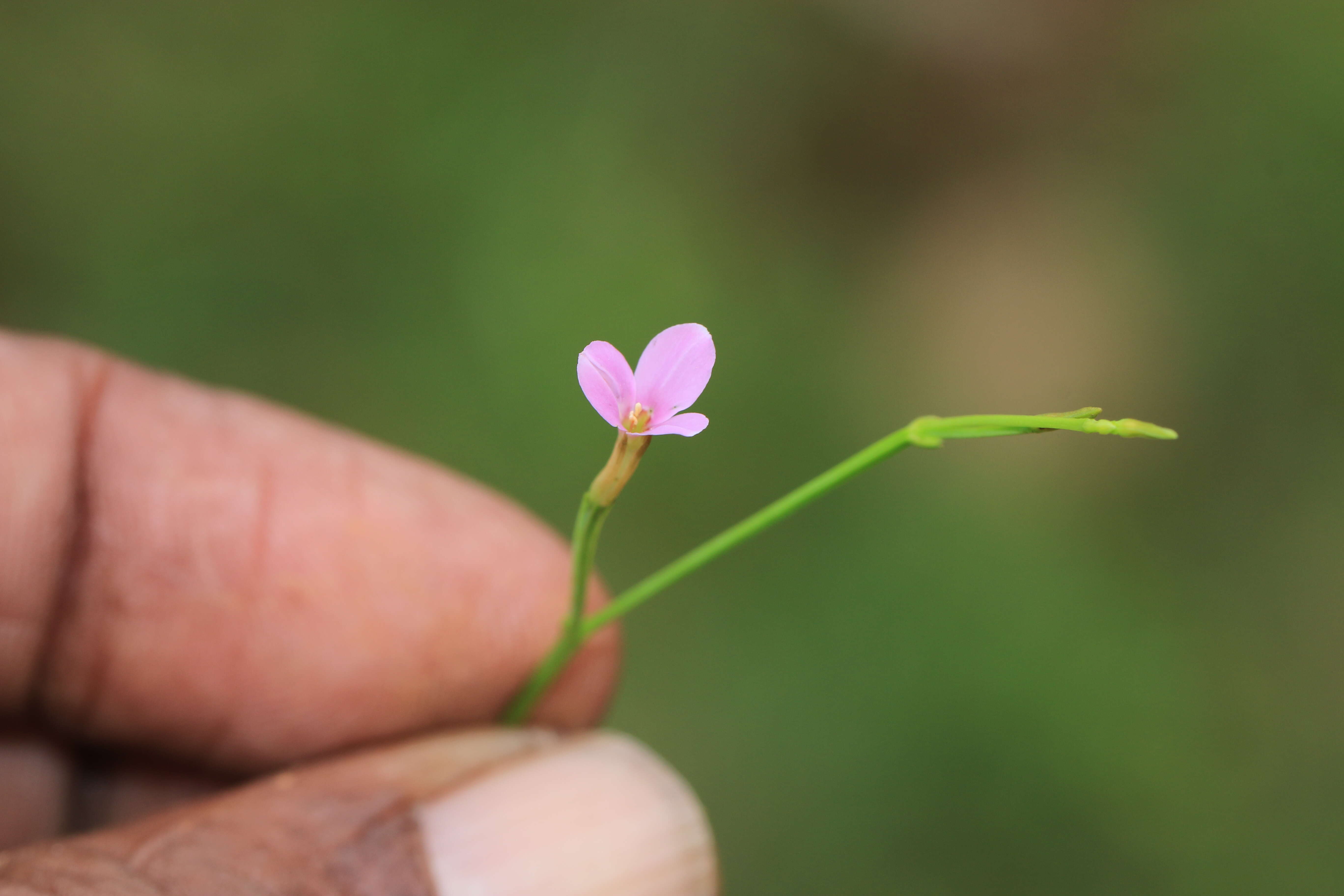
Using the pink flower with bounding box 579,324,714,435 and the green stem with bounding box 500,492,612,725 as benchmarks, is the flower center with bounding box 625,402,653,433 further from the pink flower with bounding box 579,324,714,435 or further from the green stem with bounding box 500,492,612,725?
the green stem with bounding box 500,492,612,725

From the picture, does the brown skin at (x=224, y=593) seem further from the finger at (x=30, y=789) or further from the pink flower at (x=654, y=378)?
the pink flower at (x=654, y=378)

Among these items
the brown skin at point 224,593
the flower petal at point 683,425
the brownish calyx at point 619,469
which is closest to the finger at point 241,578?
the brown skin at point 224,593

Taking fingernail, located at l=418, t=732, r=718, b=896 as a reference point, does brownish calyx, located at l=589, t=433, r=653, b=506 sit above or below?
above

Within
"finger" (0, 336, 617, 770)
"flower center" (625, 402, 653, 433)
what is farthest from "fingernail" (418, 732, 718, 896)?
"flower center" (625, 402, 653, 433)

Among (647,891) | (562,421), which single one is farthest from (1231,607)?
(647,891)

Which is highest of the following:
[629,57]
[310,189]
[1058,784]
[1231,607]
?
[629,57]

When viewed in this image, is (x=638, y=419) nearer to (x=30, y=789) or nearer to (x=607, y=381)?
(x=607, y=381)

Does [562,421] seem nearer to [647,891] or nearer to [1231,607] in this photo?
[647,891]
